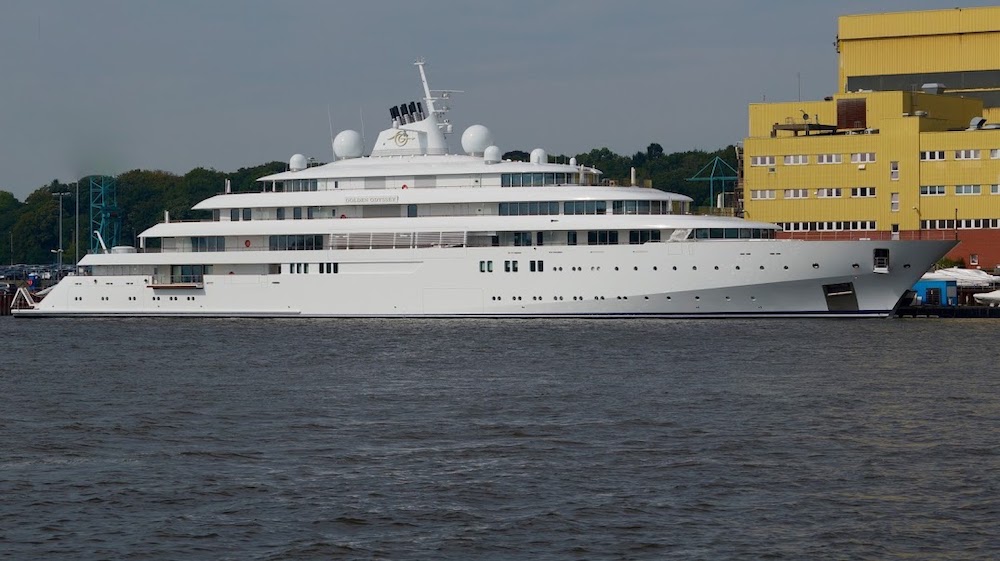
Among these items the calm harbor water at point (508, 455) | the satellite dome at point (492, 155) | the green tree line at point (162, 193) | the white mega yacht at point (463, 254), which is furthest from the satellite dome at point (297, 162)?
the green tree line at point (162, 193)

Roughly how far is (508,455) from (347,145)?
4549 cm

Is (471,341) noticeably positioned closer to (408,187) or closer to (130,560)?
(408,187)

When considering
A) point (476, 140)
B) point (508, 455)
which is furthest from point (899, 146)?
point (508, 455)

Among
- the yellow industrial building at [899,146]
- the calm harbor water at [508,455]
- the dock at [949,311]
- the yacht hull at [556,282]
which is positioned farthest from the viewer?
the yellow industrial building at [899,146]

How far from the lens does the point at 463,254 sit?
6269cm

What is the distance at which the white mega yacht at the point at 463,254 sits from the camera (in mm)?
58906

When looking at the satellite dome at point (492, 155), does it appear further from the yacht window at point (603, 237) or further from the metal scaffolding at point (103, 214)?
the metal scaffolding at point (103, 214)

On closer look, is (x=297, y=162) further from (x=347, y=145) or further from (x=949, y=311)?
(x=949, y=311)

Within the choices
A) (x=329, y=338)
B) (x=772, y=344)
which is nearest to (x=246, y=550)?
(x=772, y=344)

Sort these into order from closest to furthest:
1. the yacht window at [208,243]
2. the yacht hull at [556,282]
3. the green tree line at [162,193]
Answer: the yacht hull at [556,282] < the yacht window at [208,243] < the green tree line at [162,193]

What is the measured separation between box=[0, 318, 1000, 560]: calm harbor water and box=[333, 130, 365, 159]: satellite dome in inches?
973

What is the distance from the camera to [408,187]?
65.4 m

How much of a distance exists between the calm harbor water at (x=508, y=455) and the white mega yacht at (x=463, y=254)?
40.6 ft

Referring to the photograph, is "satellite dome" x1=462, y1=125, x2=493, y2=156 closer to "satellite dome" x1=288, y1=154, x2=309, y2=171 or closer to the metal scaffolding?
"satellite dome" x1=288, y1=154, x2=309, y2=171
